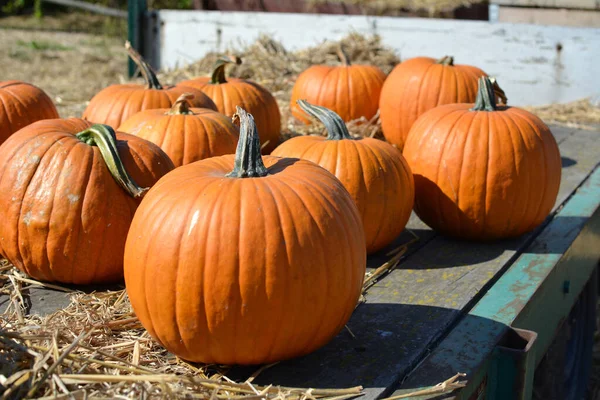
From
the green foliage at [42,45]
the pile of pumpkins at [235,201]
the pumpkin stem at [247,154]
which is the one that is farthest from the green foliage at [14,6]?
the pumpkin stem at [247,154]

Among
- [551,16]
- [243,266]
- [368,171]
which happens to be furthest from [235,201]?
[551,16]

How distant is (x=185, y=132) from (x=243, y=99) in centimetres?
121

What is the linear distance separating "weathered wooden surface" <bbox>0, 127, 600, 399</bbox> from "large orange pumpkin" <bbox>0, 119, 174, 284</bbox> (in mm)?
161

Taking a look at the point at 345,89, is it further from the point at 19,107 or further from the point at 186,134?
the point at 19,107

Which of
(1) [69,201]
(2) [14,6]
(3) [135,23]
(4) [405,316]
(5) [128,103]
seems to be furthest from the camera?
(2) [14,6]

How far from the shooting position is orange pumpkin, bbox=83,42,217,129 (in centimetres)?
382

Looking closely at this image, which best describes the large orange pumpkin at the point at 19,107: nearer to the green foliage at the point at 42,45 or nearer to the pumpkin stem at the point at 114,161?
the pumpkin stem at the point at 114,161

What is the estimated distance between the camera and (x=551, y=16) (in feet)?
25.0

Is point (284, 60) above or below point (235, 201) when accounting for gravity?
above

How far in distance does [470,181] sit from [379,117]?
6.87 feet

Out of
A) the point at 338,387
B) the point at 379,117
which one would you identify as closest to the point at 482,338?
the point at 338,387

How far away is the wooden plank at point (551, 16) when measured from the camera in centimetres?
746

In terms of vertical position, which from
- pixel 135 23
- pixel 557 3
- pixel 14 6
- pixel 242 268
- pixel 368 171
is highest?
pixel 14 6

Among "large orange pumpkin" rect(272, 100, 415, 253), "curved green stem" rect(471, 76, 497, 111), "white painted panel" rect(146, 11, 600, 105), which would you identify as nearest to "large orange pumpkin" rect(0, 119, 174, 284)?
"large orange pumpkin" rect(272, 100, 415, 253)
